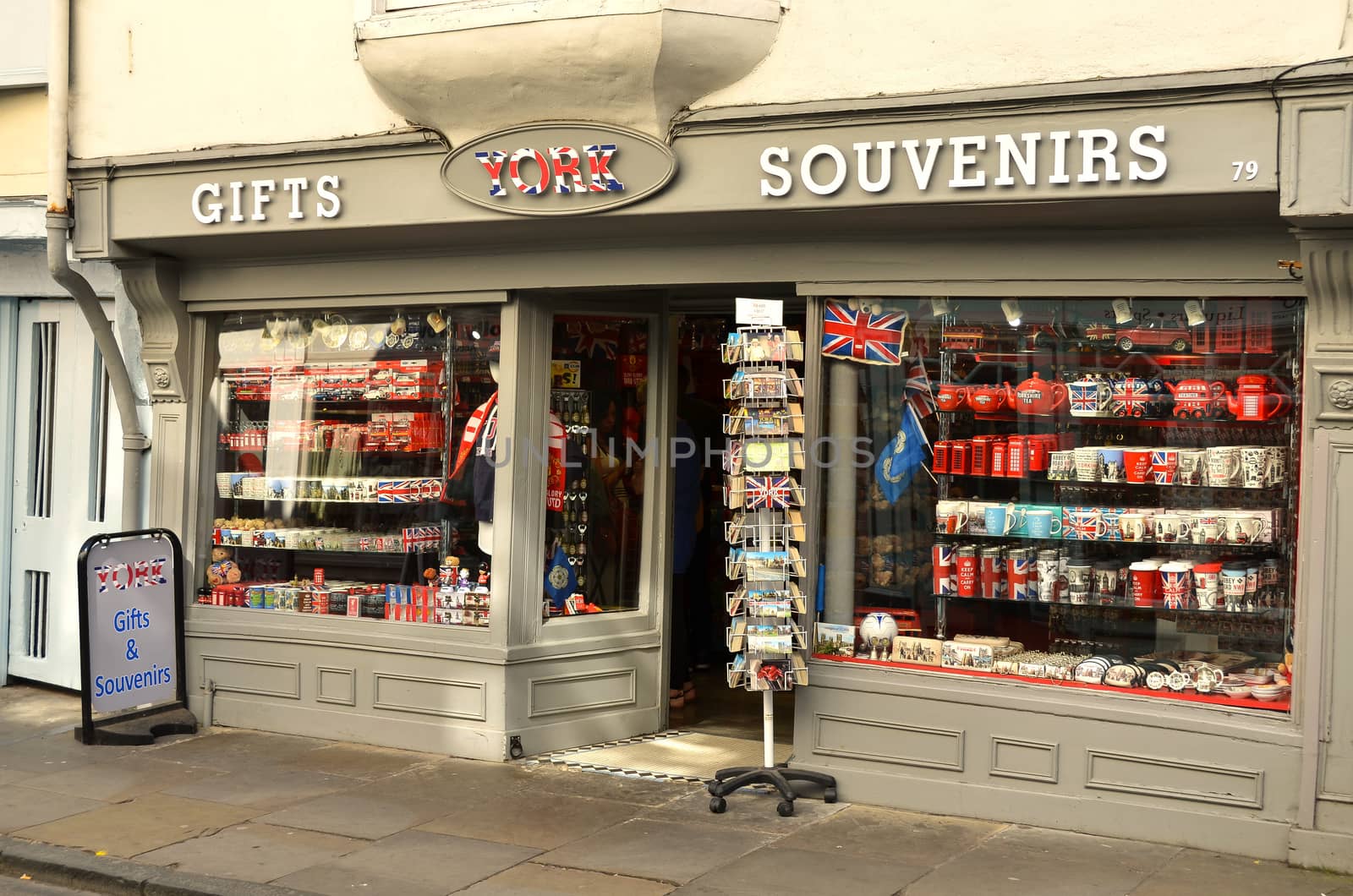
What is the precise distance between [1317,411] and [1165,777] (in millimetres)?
1904

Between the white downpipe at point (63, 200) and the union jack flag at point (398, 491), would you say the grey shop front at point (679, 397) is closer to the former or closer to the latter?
the union jack flag at point (398, 491)

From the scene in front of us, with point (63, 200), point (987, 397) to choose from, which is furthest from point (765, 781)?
point (63, 200)

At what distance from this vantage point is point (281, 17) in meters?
8.53

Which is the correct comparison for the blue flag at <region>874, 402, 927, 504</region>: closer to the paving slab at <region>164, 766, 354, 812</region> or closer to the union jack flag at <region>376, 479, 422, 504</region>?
the union jack flag at <region>376, 479, 422, 504</region>

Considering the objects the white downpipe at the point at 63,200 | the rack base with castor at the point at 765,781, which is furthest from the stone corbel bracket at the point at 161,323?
the rack base with castor at the point at 765,781

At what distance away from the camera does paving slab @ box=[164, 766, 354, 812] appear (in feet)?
24.6

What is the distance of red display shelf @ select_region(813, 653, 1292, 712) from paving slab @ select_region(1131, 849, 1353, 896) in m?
0.73

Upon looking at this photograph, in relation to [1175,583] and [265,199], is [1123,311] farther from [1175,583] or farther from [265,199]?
[265,199]

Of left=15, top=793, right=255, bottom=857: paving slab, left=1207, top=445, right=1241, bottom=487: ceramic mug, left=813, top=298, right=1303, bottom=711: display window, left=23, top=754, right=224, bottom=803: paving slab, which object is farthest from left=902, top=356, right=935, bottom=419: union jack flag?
left=23, top=754, right=224, bottom=803: paving slab

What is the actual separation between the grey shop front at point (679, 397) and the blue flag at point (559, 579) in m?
0.03

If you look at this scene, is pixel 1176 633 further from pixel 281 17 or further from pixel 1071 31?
pixel 281 17

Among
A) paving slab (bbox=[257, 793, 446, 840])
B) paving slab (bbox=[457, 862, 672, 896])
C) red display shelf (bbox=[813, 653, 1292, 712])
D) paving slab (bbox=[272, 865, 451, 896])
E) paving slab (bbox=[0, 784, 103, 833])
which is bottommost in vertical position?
paving slab (bbox=[0, 784, 103, 833])

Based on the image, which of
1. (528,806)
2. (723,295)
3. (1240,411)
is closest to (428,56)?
(723,295)

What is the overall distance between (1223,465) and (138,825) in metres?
5.87
